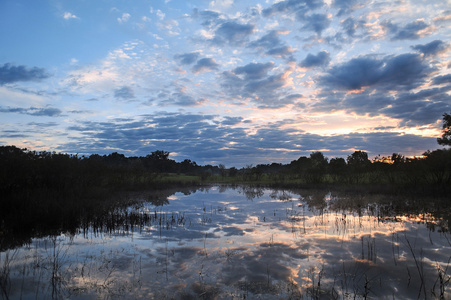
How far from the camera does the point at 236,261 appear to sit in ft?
21.9

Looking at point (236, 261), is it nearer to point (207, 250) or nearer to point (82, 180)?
point (207, 250)

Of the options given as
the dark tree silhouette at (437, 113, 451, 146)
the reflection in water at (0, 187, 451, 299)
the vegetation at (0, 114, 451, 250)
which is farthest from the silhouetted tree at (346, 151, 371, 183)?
the reflection in water at (0, 187, 451, 299)

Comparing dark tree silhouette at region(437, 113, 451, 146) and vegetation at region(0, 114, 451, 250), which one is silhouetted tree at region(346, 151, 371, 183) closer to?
vegetation at region(0, 114, 451, 250)

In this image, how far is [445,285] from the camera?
5.09m

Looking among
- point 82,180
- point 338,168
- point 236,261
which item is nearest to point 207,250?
point 236,261

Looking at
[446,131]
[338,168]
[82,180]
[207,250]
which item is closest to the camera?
[207,250]

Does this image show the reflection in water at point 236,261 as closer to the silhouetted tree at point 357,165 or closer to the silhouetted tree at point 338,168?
the silhouetted tree at point 357,165

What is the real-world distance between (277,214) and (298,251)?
6.43m

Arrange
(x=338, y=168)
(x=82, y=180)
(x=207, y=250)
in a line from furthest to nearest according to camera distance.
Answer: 1. (x=338, y=168)
2. (x=82, y=180)
3. (x=207, y=250)

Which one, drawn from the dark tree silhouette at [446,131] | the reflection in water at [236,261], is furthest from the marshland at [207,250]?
the dark tree silhouette at [446,131]

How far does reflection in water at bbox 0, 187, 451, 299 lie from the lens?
4.97m

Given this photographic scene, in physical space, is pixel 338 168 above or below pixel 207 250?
above

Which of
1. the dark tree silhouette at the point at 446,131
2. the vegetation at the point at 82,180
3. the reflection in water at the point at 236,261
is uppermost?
the dark tree silhouette at the point at 446,131

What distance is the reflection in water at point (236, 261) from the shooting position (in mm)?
4973
